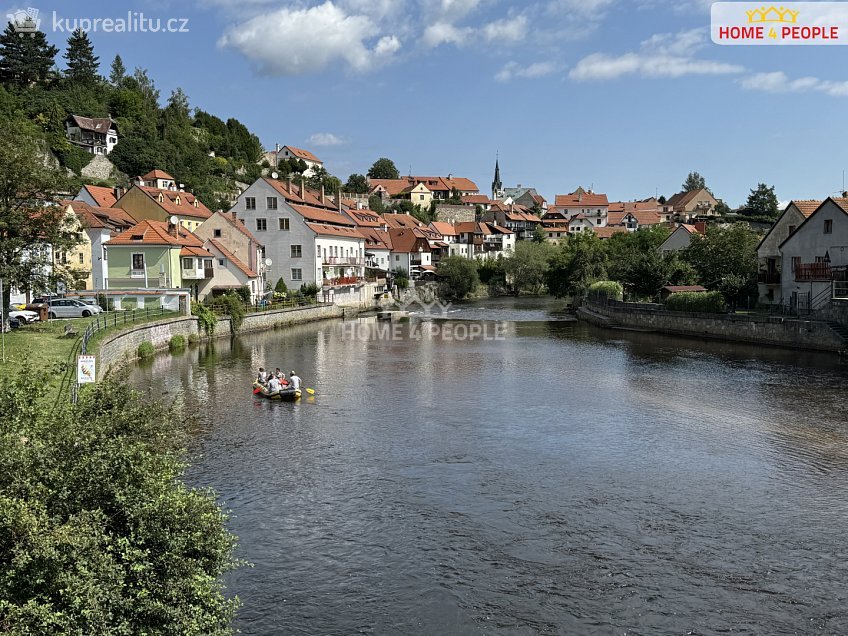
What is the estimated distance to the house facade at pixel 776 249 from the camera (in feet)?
186

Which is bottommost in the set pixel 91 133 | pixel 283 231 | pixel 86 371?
pixel 86 371

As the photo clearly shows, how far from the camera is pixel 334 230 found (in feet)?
279

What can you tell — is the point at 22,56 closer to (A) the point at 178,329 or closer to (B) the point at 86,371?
(A) the point at 178,329

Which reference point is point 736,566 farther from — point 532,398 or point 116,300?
point 116,300

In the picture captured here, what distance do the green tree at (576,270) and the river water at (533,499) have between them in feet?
174

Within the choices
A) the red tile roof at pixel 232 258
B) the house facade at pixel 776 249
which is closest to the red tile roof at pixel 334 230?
the red tile roof at pixel 232 258

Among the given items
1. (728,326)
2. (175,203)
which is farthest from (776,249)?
(175,203)

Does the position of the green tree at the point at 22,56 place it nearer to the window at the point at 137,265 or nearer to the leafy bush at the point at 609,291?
the window at the point at 137,265

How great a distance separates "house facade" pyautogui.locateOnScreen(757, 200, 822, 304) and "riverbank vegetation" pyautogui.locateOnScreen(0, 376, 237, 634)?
181 ft

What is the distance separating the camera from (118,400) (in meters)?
13.6

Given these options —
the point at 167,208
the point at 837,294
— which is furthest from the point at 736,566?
→ the point at 167,208

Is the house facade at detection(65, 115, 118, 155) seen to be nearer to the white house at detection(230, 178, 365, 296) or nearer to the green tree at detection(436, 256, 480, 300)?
the white house at detection(230, 178, 365, 296)

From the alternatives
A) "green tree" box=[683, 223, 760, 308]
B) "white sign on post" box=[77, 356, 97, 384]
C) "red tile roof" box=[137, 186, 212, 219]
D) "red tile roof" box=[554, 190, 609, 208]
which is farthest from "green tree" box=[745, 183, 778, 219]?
"white sign on post" box=[77, 356, 97, 384]

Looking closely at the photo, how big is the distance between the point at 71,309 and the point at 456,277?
6923 cm
